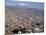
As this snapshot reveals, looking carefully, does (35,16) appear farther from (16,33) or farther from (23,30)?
(16,33)

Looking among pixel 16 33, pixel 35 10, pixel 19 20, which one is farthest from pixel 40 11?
pixel 16 33

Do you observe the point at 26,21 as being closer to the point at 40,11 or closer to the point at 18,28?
the point at 18,28

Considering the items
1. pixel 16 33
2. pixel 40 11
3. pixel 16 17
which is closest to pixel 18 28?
pixel 16 33

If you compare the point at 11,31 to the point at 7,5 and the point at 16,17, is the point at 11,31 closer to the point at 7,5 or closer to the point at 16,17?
the point at 16,17

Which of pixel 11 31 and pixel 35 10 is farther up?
pixel 35 10

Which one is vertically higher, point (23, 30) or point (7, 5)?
point (7, 5)
